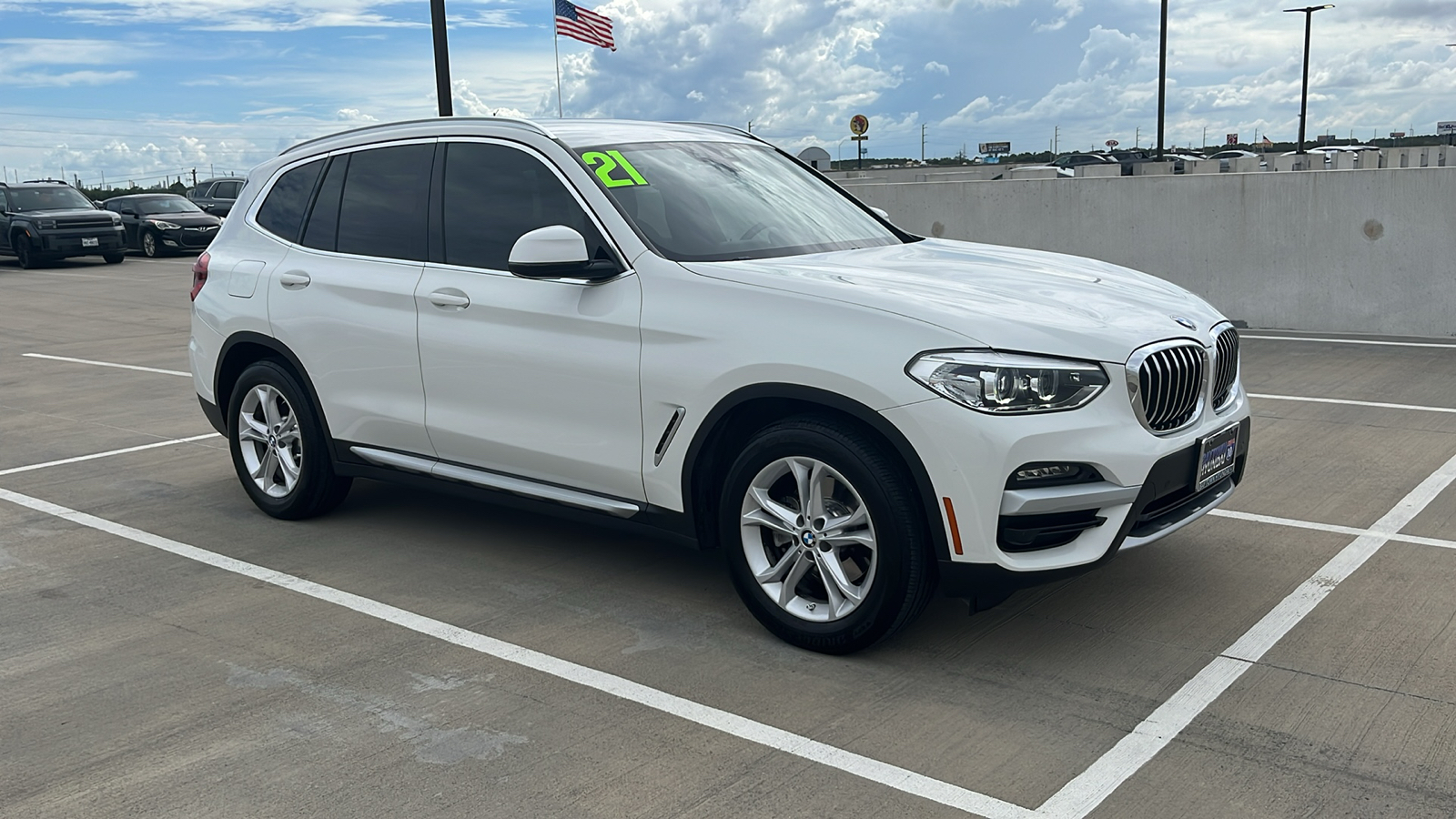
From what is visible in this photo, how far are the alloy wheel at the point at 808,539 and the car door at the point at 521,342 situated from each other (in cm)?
56

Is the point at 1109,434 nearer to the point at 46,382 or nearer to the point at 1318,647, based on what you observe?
the point at 1318,647

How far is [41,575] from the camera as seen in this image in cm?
569

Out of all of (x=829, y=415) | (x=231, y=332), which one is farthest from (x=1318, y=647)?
(x=231, y=332)

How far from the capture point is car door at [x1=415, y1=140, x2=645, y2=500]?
483cm

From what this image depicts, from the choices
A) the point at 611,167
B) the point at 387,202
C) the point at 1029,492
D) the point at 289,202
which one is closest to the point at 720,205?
the point at 611,167

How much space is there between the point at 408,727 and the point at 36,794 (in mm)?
1019

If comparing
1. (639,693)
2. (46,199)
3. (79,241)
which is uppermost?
(46,199)

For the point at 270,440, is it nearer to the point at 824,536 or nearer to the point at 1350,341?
the point at 824,536

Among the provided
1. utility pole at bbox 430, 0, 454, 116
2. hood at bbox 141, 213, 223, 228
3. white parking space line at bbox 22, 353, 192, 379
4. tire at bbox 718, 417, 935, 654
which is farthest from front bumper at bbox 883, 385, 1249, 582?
hood at bbox 141, 213, 223, 228

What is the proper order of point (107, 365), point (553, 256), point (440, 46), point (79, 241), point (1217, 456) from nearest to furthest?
point (1217, 456) < point (553, 256) < point (107, 365) < point (440, 46) < point (79, 241)

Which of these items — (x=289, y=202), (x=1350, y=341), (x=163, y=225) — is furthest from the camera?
(x=163, y=225)

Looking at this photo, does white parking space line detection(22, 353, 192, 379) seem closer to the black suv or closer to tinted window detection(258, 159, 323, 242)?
tinted window detection(258, 159, 323, 242)

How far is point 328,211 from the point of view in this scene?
613 cm

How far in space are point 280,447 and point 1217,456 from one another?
4333 millimetres
